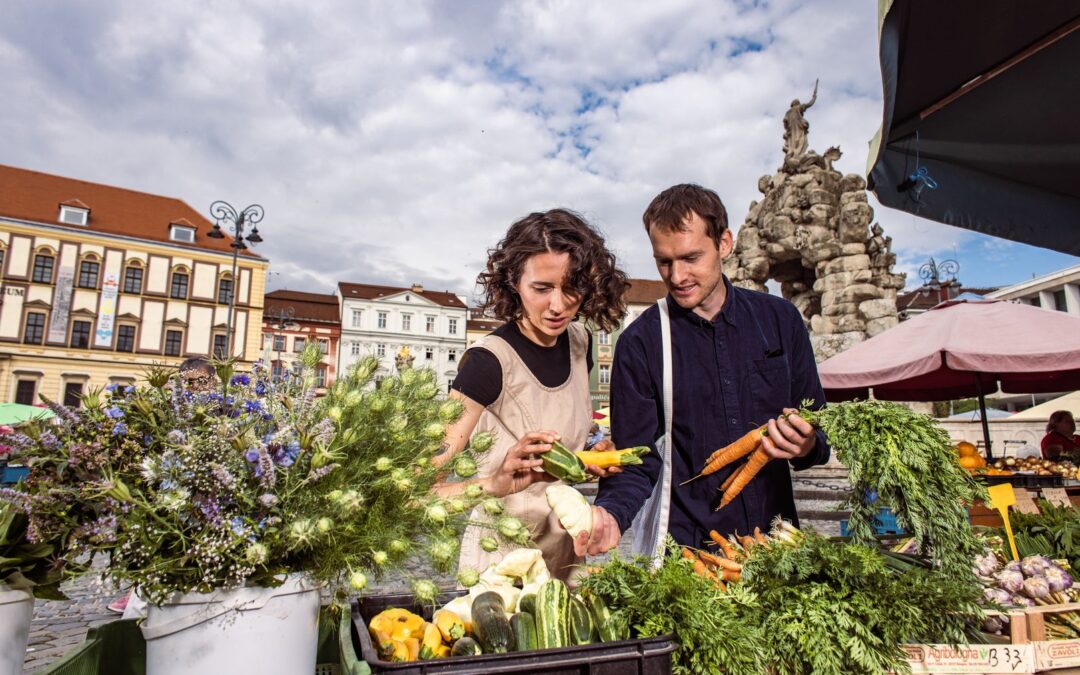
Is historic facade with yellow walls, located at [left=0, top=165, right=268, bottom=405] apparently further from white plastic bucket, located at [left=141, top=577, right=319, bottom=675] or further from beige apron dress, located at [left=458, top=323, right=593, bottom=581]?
white plastic bucket, located at [left=141, top=577, right=319, bottom=675]

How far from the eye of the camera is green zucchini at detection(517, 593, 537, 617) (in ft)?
4.78

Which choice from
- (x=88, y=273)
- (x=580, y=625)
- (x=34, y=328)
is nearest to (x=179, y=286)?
(x=88, y=273)

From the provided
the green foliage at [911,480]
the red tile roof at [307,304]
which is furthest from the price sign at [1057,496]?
the red tile roof at [307,304]

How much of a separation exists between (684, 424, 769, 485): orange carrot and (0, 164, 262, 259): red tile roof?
50.0m

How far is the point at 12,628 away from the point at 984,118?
3.99 metres

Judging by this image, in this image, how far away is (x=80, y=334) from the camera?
134 feet

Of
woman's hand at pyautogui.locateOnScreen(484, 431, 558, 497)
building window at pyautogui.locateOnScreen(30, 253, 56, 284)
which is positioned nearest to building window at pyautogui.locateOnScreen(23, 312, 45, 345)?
building window at pyautogui.locateOnScreen(30, 253, 56, 284)

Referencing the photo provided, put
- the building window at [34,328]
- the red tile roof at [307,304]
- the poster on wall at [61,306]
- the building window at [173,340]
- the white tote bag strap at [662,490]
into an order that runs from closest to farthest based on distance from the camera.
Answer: the white tote bag strap at [662,490]
the building window at [34,328]
the poster on wall at [61,306]
the building window at [173,340]
the red tile roof at [307,304]

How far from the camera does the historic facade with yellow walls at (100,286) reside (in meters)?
39.3

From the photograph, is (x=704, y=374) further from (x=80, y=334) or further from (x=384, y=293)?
(x=384, y=293)

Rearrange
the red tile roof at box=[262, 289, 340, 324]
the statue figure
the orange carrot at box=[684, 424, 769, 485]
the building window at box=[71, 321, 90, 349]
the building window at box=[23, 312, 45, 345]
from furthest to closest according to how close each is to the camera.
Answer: the red tile roof at box=[262, 289, 340, 324], the building window at box=[71, 321, 90, 349], the building window at box=[23, 312, 45, 345], the statue figure, the orange carrot at box=[684, 424, 769, 485]

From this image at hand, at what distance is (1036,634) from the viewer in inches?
61.6

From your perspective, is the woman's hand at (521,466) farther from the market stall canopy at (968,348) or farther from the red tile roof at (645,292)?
the red tile roof at (645,292)

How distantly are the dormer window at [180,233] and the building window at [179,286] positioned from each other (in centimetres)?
265
